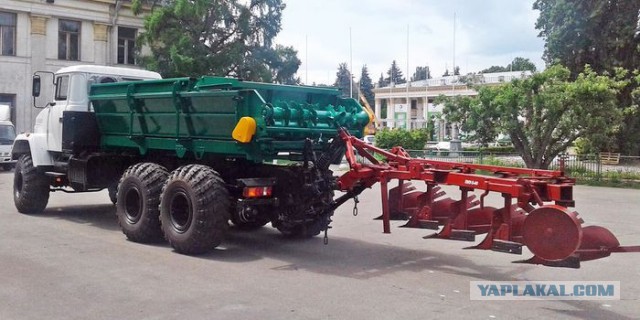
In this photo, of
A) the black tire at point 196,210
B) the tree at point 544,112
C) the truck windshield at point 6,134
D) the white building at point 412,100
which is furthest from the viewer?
the white building at point 412,100

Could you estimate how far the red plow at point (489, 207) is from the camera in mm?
6574

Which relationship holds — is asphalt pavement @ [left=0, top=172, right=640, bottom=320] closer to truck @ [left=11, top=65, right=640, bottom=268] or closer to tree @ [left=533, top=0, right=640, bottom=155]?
truck @ [left=11, top=65, right=640, bottom=268]

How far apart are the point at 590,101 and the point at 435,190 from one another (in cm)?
1787

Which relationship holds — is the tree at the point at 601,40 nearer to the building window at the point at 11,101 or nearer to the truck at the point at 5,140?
the truck at the point at 5,140

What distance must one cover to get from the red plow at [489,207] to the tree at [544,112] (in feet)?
55.3

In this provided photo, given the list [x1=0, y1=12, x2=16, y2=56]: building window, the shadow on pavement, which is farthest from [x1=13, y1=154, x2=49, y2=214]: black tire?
[x1=0, y1=12, x2=16, y2=56]: building window

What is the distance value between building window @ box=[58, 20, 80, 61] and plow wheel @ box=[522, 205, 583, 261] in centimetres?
3567

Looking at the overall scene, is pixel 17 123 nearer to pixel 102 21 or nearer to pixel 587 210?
pixel 102 21

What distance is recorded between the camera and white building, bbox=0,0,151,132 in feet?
117

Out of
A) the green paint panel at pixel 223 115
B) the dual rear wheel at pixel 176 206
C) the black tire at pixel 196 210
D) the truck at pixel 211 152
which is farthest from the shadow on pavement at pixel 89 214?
the black tire at pixel 196 210

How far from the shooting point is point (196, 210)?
8859 millimetres

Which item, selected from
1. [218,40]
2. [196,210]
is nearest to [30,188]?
[196,210]

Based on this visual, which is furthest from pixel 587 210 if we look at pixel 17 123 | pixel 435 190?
pixel 17 123

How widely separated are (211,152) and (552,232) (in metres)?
4.94
